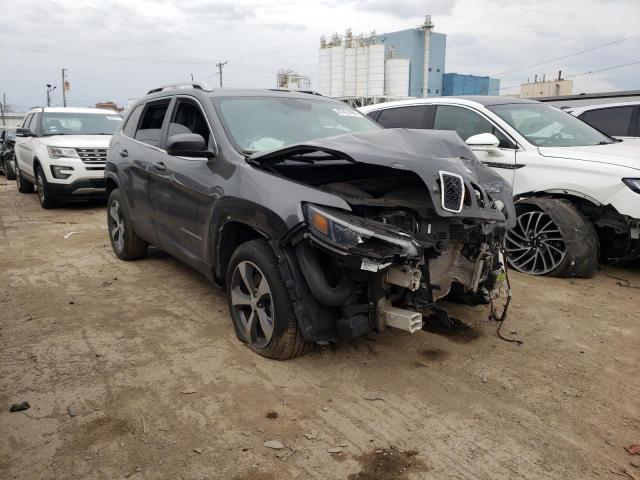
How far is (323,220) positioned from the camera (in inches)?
113

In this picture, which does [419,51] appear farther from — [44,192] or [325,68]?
[44,192]

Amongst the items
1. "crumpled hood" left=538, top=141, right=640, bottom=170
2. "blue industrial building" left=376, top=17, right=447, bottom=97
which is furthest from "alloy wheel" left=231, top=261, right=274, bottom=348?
"blue industrial building" left=376, top=17, right=447, bottom=97

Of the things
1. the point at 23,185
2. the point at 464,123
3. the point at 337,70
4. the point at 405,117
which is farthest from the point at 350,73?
the point at 464,123

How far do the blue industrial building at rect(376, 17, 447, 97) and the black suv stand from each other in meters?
38.8

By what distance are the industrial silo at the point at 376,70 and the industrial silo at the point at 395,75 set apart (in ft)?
3.38

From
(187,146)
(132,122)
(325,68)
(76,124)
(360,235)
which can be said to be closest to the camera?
(360,235)

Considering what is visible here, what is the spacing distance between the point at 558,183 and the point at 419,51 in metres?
39.6

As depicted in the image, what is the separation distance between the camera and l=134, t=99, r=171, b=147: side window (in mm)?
4762

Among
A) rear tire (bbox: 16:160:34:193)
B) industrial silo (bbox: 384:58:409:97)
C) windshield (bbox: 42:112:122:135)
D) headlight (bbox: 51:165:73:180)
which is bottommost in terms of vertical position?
rear tire (bbox: 16:160:34:193)

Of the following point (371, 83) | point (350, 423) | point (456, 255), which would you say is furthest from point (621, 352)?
Answer: point (371, 83)

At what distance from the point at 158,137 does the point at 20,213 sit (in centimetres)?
621

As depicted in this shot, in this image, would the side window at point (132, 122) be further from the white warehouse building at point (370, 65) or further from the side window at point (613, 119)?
the white warehouse building at point (370, 65)

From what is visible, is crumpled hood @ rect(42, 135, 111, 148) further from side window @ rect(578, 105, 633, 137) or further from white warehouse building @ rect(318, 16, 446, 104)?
white warehouse building @ rect(318, 16, 446, 104)

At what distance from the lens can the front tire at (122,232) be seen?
18.1 feet
